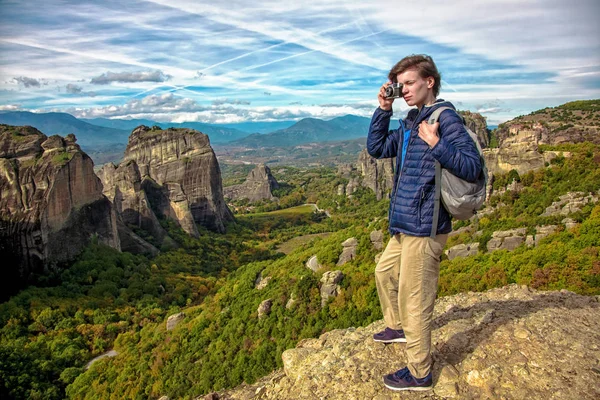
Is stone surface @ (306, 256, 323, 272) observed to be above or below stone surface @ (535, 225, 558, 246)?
below

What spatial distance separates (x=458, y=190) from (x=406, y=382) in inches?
95.3

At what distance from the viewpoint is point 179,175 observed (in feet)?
171

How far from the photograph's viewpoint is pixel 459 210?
13.3ft

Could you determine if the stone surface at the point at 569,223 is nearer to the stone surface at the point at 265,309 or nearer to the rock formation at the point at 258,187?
the stone surface at the point at 265,309

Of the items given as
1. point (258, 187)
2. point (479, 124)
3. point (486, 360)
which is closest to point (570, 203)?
point (486, 360)

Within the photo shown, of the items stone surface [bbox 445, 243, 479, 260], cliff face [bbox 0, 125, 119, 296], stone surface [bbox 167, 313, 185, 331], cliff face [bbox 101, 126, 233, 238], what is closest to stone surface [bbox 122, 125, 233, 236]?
cliff face [bbox 101, 126, 233, 238]

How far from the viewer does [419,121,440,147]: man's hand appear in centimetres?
397

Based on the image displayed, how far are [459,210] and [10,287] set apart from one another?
32.2m

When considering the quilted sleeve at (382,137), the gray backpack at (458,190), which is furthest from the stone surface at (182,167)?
the gray backpack at (458,190)

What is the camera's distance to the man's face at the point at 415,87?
4.34 meters

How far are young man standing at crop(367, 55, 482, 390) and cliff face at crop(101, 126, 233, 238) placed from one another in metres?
45.0

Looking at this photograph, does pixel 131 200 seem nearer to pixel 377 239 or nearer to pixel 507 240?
pixel 377 239

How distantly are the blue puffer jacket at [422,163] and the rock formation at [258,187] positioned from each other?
88.2 metres

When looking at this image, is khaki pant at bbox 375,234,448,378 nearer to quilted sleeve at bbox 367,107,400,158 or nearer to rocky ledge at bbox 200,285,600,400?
rocky ledge at bbox 200,285,600,400
